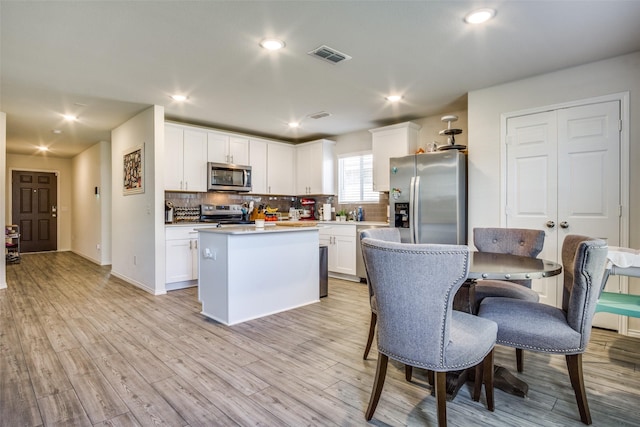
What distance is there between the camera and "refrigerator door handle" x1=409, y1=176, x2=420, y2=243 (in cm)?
A: 409

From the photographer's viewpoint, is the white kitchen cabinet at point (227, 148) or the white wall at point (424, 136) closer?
the white wall at point (424, 136)

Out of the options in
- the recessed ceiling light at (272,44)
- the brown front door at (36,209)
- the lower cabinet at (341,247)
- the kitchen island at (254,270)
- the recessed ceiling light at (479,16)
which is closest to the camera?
the recessed ceiling light at (479,16)

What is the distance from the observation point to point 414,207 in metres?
4.12

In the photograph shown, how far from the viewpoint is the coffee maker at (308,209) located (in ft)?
21.5

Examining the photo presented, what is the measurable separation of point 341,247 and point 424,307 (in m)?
3.83

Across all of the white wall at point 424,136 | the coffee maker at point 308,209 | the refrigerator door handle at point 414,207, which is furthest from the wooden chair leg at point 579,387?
the coffee maker at point 308,209

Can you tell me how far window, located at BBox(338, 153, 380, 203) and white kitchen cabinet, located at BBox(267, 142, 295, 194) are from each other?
976 mm

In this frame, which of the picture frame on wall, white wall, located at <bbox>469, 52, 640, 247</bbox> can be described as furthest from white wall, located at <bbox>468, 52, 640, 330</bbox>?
the picture frame on wall

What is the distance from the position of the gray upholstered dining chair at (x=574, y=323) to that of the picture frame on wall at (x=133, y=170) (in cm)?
458

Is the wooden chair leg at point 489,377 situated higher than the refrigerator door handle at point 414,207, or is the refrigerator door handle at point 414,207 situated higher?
the refrigerator door handle at point 414,207

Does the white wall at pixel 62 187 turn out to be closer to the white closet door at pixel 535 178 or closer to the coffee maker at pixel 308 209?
the coffee maker at pixel 308 209

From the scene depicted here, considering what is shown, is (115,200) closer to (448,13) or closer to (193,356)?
(193,356)

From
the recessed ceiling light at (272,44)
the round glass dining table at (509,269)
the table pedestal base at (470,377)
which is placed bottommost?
the table pedestal base at (470,377)

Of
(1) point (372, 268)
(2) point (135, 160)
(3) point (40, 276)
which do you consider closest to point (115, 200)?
(2) point (135, 160)
